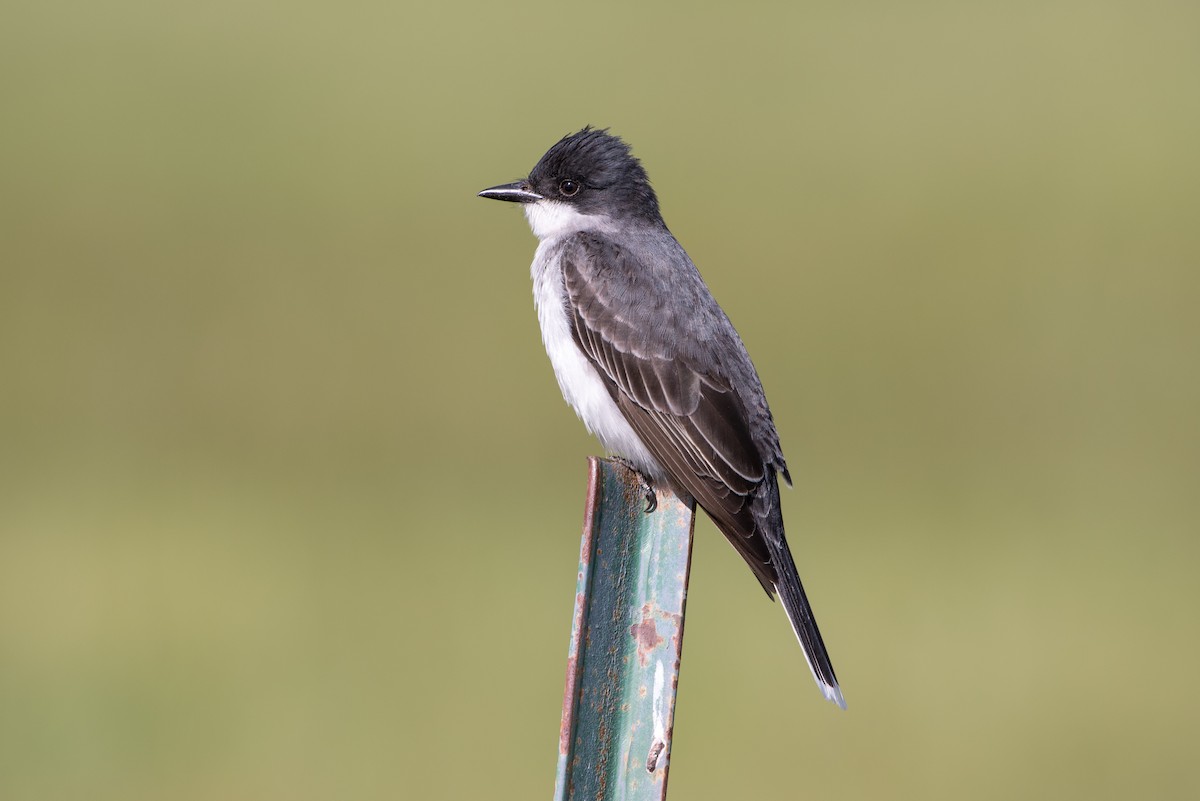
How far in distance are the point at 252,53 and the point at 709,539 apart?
11.5 m

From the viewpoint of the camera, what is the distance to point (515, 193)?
6043 millimetres

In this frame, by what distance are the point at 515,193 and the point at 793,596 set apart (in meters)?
2.18

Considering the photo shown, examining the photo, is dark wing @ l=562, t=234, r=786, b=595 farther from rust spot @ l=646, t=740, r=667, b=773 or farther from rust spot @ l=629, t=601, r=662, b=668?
rust spot @ l=646, t=740, r=667, b=773

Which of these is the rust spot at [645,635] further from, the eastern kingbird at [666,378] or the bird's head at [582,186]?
the bird's head at [582,186]

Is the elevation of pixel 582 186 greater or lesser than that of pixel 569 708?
greater

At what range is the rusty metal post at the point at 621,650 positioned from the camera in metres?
2.98

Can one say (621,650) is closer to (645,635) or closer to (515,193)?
(645,635)

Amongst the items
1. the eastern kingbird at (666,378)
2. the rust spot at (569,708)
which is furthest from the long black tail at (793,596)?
the rust spot at (569,708)

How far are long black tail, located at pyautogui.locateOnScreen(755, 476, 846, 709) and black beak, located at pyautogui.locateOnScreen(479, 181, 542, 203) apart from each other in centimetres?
163

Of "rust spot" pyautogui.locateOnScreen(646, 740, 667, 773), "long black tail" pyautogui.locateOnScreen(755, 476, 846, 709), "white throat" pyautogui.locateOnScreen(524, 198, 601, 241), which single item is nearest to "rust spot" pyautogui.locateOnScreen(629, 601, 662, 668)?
"rust spot" pyautogui.locateOnScreen(646, 740, 667, 773)

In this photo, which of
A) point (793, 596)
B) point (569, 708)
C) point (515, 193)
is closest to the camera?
point (569, 708)

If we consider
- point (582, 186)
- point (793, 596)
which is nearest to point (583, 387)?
point (582, 186)

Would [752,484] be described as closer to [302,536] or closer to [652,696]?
[652,696]

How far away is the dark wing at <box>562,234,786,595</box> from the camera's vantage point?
495cm
